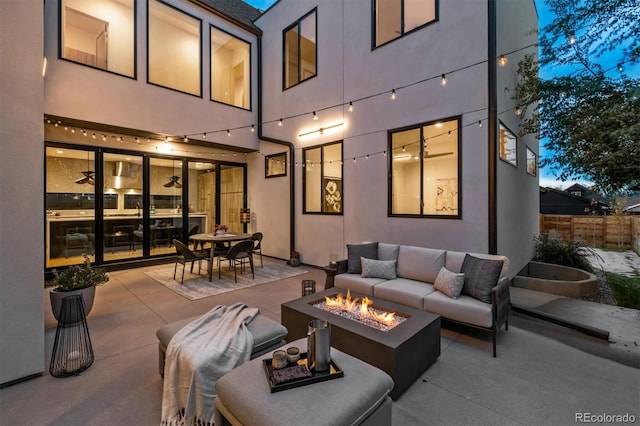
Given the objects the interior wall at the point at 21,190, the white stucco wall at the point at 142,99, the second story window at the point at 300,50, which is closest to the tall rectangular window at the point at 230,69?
the white stucco wall at the point at 142,99

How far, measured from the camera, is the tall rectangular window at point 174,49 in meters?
6.58

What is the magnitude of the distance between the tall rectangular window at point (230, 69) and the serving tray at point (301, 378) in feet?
24.1

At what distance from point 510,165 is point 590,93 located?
5.12 ft

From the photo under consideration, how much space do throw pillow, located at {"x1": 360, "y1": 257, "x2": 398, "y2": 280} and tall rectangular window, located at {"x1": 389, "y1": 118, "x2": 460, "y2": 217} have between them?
1306mm

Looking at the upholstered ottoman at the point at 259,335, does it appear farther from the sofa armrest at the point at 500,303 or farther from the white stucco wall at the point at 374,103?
the white stucco wall at the point at 374,103

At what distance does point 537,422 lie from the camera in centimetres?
194

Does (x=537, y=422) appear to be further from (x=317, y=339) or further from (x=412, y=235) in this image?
(x=412, y=235)

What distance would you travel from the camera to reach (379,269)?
4.20 m

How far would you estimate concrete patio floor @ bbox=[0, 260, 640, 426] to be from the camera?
2004mm

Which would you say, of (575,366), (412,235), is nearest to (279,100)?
(412,235)

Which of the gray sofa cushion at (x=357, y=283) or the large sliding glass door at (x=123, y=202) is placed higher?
the large sliding glass door at (x=123, y=202)

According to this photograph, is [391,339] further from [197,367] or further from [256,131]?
[256,131]

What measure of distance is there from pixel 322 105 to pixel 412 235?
370 centimetres

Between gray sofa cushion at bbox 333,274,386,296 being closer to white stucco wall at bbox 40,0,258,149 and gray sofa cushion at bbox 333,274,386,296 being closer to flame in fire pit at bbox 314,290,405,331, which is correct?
flame in fire pit at bbox 314,290,405,331
